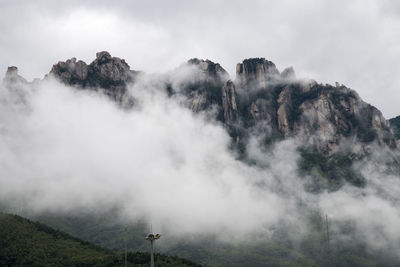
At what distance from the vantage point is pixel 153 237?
96.7 m

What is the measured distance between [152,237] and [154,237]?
1.79 feet

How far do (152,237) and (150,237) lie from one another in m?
0.51

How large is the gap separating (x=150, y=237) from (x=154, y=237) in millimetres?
1051

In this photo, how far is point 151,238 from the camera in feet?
316

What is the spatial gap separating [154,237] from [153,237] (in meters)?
0.26

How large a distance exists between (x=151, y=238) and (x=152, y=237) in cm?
35

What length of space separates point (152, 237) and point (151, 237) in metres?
0.27

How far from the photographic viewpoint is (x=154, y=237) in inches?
3809

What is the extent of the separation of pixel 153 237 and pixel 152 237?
0.99 feet

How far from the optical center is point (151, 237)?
316ft

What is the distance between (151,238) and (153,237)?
573 mm

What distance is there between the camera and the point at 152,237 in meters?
96.5

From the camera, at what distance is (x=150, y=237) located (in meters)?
96.4

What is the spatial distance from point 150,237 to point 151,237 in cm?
26
